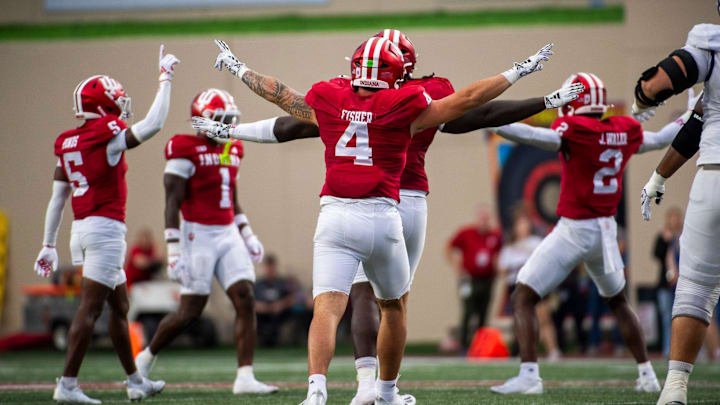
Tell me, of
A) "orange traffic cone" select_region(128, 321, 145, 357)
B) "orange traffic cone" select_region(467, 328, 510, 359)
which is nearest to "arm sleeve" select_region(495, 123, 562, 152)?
"orange traffic cone" select_region(467, 328, 510, 359)

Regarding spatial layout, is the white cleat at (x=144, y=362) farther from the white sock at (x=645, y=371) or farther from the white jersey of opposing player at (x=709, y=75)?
the white jersey of opposing player at (x=709, y=75)

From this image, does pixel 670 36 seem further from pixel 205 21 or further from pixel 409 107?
pixel 409 107

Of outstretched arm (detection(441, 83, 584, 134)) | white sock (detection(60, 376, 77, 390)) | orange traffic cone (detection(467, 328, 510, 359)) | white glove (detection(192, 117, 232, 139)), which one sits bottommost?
orange traffic cone (detection(467, 328, 510, 359))

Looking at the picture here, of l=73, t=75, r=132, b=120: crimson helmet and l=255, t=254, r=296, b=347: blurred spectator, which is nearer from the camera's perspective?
l=73, t=75, r=132, b=120: crimson helmet

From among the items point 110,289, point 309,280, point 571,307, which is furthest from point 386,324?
point 309,280

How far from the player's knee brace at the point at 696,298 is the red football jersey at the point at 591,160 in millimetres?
2417

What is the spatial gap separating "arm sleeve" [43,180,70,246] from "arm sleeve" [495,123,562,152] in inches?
124

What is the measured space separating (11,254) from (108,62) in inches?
152

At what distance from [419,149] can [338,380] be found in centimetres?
334

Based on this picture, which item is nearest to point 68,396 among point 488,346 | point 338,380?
point 338,380

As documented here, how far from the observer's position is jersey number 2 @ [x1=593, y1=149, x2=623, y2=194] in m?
6.98

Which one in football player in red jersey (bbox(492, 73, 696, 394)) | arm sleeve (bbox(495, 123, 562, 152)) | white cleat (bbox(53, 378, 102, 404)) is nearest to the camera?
white cleat (bbox(53, 378, 102, 404))

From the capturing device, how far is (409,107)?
450 centimetres

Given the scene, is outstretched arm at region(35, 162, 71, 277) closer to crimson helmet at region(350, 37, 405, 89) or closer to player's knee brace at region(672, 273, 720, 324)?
crimson helmet at region(350, 37, 405, 89)
